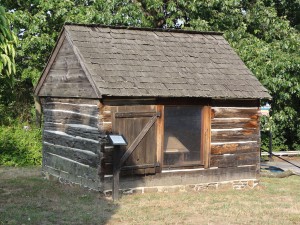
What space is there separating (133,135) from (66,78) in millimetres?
2529

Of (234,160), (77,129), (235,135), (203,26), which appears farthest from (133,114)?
(203,26)

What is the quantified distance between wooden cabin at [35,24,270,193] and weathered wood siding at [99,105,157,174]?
0.02 metres

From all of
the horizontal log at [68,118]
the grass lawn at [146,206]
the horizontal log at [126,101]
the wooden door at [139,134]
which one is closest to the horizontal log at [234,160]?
the grass lawn at [146,206]

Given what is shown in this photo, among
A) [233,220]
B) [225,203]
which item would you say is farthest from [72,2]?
[233,220]

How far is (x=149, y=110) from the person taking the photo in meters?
12.1

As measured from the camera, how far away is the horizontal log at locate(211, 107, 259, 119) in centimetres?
1302

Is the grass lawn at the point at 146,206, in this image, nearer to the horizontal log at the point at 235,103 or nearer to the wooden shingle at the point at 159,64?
the horizontal log at the point at 235,103

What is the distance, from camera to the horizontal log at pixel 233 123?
13.0 m

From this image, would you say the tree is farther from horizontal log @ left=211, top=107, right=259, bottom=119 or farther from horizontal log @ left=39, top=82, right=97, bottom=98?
horizontal log @ left=211, top=107, right=259, bottom=119

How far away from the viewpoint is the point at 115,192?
1148 cm

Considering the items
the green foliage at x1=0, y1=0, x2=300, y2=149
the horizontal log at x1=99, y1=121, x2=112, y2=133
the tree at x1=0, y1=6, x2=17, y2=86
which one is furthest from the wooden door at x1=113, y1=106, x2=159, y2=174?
the green foliage at x1=0, y1=0, x2=300, y2=149

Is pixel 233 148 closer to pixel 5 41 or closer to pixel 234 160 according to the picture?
pixel 234 160

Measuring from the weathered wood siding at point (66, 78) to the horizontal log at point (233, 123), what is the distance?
3.23 meters

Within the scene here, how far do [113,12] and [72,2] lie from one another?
67.4 inches
